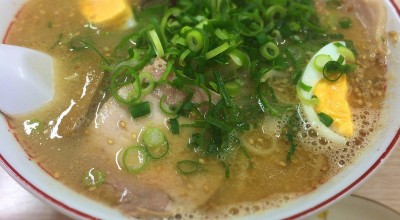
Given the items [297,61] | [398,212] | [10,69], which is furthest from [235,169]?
[10,69]

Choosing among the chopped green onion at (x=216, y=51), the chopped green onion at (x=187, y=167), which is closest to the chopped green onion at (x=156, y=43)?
the chopped green onion at (x=216, y=51)

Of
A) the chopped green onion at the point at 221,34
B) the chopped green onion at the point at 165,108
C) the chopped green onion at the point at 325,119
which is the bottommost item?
the chopped green onion at the point at 165,108

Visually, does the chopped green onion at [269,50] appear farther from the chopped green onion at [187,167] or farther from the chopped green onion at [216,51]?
the chopped green onion at [187,167]

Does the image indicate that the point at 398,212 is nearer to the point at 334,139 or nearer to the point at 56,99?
the point at 334,139

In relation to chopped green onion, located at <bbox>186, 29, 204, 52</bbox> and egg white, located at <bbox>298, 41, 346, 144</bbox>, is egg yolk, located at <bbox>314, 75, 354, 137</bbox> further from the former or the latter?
chopped green onion, located at <bbox>186, 29, 204, 52</bbox>

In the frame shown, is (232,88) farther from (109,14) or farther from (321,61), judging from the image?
(109,14)

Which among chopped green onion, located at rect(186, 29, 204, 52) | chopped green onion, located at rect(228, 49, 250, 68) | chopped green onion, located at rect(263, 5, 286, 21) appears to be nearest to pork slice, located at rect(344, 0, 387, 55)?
chopped green onion, located at rect(263, 5, 286, 21)
